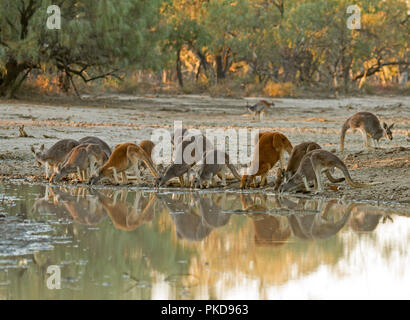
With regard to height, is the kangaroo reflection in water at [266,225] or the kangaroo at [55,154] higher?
the kangaroo at [55,154]

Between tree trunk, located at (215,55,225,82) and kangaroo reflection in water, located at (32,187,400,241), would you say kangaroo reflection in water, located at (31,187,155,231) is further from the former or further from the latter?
tree trunk, located at (215,55,225,82)

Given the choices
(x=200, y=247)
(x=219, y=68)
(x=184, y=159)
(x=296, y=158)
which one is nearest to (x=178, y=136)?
(x=184, y=159)

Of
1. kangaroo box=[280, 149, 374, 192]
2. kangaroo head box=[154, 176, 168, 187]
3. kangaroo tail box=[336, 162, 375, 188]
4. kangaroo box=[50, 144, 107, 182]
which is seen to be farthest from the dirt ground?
kangaroo head box=[154, 176, 168, 187]

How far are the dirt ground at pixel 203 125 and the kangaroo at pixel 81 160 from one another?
26.2 inches

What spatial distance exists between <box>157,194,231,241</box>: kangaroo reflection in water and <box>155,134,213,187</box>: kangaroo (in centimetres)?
38

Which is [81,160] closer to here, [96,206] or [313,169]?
[96,206]

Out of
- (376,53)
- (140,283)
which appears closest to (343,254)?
(140,283)

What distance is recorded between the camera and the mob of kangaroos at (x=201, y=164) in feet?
28.5

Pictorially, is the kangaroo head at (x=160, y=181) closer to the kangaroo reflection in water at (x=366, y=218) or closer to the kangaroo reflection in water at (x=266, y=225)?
the kangaroo reflection in water at (x=266, y=225)

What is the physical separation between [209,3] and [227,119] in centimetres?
1944

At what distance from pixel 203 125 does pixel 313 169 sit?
9.93 metres

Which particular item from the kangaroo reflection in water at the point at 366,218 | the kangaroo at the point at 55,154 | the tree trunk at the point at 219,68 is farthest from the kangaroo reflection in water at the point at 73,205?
the tree trunk at the point at 219,68

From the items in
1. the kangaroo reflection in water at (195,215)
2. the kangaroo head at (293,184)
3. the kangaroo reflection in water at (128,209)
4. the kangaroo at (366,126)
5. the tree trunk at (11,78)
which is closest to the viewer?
the kangaroo reflection in water at (195,215)
